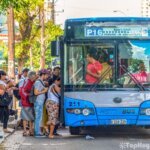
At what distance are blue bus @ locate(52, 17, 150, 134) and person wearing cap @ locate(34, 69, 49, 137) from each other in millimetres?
1143

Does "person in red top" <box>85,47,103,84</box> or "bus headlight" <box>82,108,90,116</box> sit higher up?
"person in red top" <box>85,47,103,84</box>

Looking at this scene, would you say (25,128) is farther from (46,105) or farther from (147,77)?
(147,77)

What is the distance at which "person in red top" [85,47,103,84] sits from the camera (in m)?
16.0

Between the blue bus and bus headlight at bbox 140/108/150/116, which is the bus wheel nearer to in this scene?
the blue bus

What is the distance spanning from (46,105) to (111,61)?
2.45 metres

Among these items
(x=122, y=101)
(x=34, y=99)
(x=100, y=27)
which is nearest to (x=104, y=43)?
(x=100, y=27)

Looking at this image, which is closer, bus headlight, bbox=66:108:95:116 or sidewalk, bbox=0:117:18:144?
bus headlight, bbox=66:108:95:116

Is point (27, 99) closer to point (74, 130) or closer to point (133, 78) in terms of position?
point (74, 130)

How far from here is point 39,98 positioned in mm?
17453

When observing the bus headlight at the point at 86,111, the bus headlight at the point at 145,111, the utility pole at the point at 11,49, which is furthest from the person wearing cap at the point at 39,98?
the utility pole at the point at 11,49

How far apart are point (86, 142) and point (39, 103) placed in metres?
2.11

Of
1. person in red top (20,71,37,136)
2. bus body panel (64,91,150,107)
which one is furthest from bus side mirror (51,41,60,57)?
person in red top (20,71,37,136)

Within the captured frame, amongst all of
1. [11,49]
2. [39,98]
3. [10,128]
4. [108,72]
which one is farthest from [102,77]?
[11,49]

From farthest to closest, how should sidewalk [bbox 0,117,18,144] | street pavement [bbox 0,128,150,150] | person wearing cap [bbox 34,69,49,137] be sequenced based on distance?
person wearing cap [bbox 34,69,49,137] → sidewalk [bbox 0,117,18,144] → street pavement [bbox 0,128,150,150]
